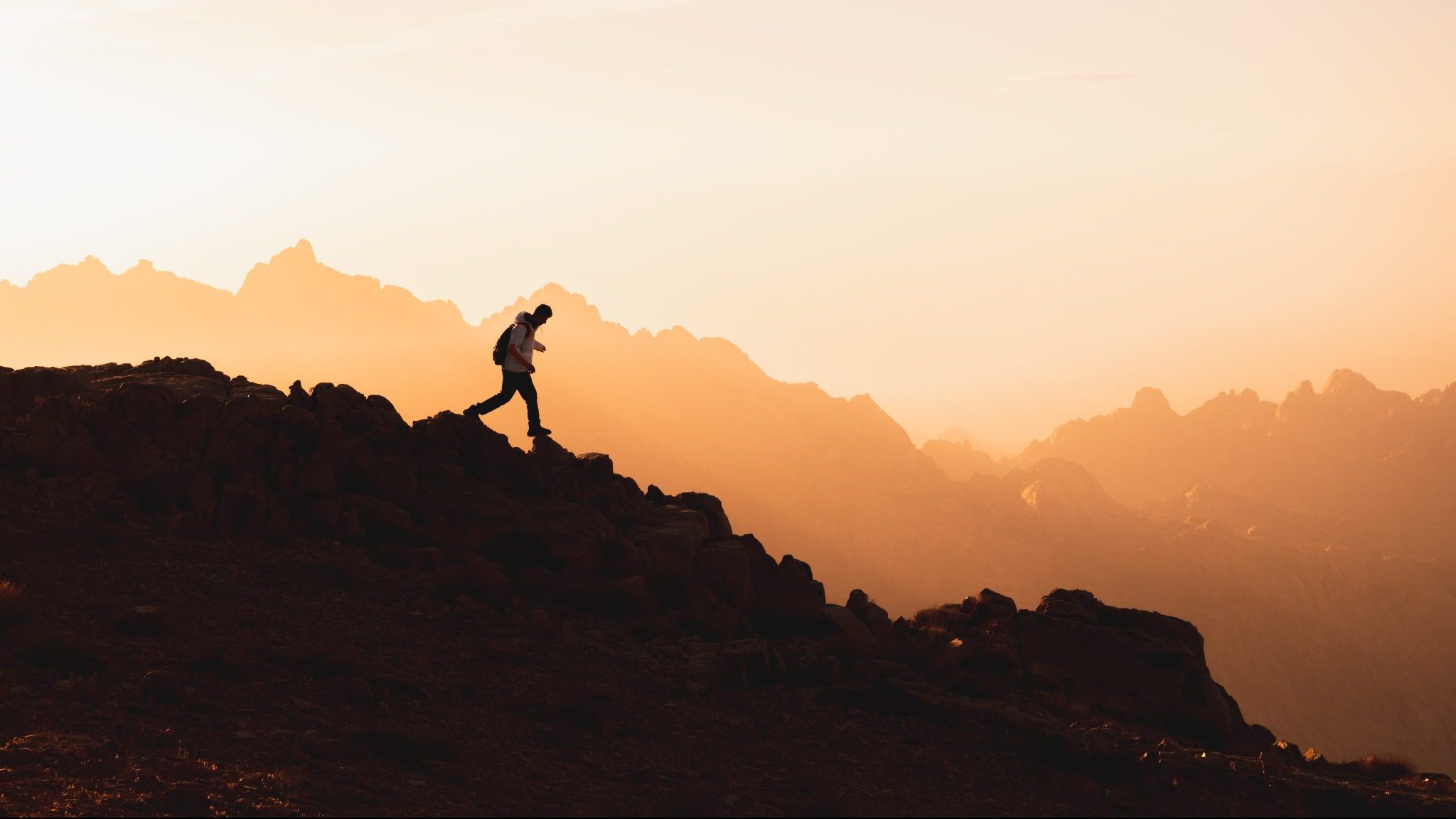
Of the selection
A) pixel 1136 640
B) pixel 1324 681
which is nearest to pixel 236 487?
pixel 1136 640

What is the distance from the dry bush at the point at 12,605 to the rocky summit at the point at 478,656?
0.10m

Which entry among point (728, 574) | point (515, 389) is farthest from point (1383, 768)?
point (515, 389)

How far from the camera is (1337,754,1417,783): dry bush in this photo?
60.7 ft

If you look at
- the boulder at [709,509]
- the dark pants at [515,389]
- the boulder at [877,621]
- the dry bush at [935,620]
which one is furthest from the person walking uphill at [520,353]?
the dry bush at [935,620]

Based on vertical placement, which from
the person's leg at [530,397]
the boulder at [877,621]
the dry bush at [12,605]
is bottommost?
the dry bush at [12,605]

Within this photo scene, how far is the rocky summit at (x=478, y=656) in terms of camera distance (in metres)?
12.6

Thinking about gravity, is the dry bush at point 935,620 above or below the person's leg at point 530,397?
below

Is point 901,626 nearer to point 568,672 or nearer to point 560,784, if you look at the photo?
point 568,672

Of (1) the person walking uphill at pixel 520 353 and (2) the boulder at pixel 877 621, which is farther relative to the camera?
(1) the person walking uphill at pixel 520 353

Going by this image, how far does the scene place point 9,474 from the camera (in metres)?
19.1

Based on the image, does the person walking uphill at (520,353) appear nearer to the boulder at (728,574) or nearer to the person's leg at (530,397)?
the person's leg at (530,397)

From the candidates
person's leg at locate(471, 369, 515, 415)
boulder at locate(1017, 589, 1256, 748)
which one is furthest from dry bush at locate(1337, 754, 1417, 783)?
person's leg at locate(471, 369, 515, 415)

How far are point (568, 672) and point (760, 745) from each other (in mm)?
3422

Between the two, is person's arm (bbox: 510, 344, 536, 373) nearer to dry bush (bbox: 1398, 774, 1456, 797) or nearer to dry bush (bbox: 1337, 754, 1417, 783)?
dry bush (bbox: 1337, 754, 1417, 783)
